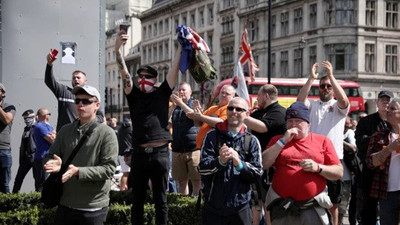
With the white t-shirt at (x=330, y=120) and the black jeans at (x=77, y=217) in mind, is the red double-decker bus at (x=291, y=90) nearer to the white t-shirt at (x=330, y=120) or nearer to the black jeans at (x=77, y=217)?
the white t-shirt at (x=330, y=120)

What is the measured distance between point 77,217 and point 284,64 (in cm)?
5180

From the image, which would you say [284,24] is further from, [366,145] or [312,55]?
[366,145]

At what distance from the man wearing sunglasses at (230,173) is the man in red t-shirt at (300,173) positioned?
0.71 ft

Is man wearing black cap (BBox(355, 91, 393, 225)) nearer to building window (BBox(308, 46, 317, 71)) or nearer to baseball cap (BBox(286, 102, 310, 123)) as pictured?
baseball cap (BBox(286, 102, 310, 123))

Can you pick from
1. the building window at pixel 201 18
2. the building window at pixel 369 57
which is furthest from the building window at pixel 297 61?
the building window at pixel 201 18

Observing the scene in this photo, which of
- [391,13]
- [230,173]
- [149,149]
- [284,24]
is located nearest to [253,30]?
[284,24]

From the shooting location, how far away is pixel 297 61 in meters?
54.8

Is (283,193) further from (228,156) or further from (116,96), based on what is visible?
(116,96)

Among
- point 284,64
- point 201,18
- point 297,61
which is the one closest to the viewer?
point 297,61

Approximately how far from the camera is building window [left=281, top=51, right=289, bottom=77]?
185ft

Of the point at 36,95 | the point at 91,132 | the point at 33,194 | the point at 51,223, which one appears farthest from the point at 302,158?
the point at 36,95

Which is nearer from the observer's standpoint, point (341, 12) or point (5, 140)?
point (5, 140)

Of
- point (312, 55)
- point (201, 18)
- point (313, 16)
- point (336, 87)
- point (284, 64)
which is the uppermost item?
point (201, 18)

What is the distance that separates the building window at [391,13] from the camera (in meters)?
53.1
